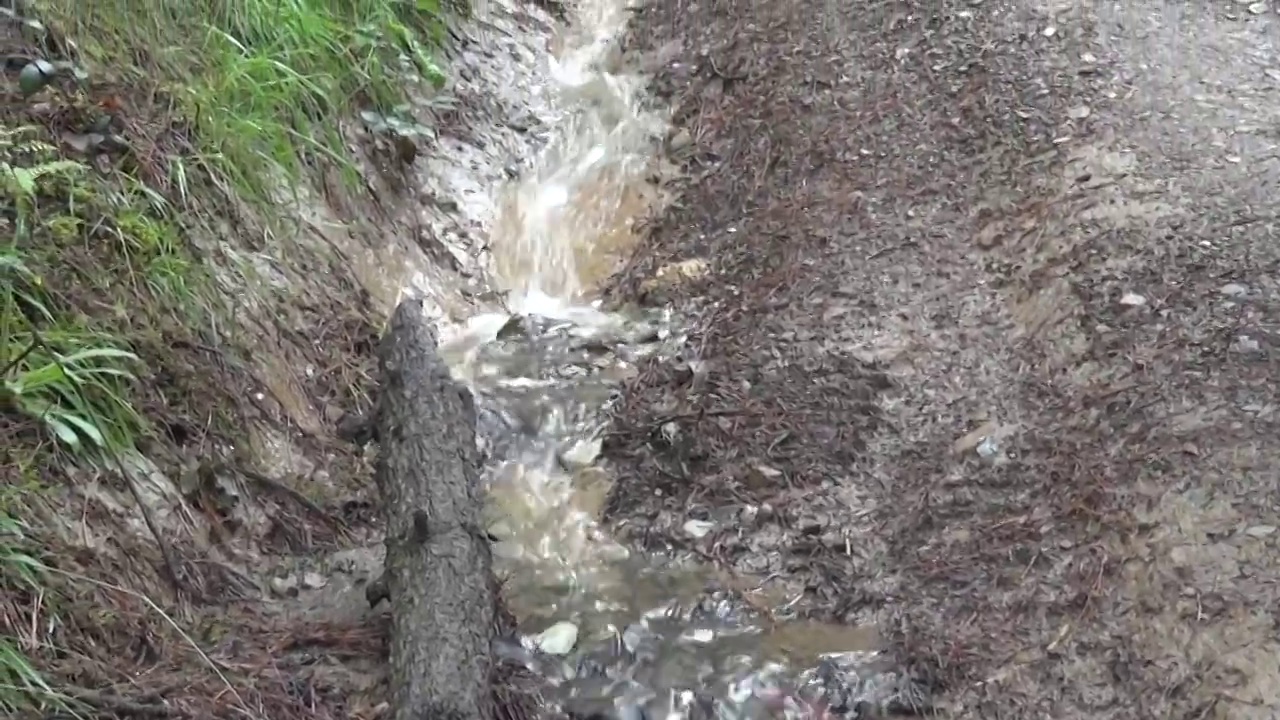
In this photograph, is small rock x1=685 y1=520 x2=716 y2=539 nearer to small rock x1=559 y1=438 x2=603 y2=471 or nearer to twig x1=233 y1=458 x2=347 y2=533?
small rock x1=559 y1=438 x2=603 y2=471

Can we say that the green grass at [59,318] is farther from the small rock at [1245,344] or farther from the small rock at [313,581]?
the small rock at [1245,344]

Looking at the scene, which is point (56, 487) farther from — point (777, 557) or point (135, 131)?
point (777, 557)

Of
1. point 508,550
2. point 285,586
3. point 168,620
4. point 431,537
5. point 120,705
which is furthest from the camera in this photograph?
point 508,550

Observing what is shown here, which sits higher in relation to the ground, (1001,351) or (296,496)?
(296,496)

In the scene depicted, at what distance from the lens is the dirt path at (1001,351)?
130 inches

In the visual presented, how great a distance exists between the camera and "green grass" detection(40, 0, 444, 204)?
4281mm

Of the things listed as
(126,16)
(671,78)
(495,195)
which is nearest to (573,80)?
(671,78)

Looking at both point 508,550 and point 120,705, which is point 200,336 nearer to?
point 508,550

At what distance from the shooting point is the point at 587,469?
14.6 feet

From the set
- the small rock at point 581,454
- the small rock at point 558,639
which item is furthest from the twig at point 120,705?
the small rock at point 581,454

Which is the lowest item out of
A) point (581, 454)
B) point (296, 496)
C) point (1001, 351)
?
point (581, 454)

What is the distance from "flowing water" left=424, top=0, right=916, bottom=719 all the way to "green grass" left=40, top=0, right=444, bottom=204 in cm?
105

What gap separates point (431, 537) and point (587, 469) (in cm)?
122

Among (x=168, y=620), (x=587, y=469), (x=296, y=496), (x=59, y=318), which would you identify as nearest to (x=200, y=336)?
(x=59, y=318)
